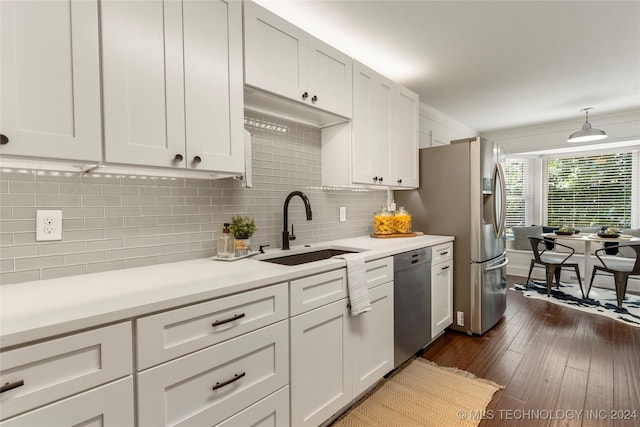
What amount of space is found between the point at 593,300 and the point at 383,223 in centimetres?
312

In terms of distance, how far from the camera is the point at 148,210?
1.58 meters

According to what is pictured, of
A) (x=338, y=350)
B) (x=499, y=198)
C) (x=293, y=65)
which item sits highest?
(x=293, y=65)

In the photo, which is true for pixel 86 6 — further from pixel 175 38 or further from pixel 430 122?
pixel 430 122

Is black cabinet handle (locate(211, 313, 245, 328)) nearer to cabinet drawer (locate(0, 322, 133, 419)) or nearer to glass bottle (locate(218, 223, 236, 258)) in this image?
cabinet drawer (locate(0, 322, 133, 419))

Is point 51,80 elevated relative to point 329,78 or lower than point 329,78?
lower

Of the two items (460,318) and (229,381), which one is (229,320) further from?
(460,318)

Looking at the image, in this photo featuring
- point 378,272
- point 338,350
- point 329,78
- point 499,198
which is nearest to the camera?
point 338,350

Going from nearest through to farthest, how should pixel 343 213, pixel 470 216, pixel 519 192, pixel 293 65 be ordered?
1. pixel 293 65
2. pixel 343 213
3. pixel 470 216
4. pixel 519 192

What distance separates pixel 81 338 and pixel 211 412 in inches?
22.1

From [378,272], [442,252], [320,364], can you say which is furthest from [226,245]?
[442,252]

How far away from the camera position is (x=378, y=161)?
262 centimetres

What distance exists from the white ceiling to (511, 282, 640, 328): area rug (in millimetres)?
2479

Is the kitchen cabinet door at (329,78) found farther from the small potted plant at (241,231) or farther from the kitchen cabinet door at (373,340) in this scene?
the kitchen cabinet door at (373,340)

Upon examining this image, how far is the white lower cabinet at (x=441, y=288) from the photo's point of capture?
2.66 meters
